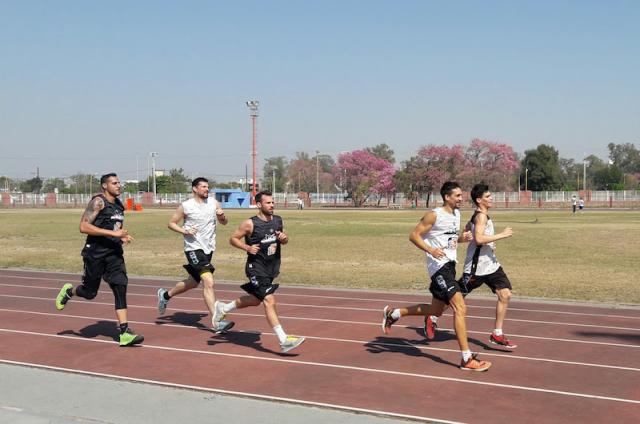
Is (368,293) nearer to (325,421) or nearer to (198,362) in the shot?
(198,362)

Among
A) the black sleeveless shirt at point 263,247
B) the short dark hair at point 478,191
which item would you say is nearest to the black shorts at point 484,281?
the short dark hair at point 478,191

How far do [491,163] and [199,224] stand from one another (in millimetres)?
90366

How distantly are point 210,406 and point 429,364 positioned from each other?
2.66 meters

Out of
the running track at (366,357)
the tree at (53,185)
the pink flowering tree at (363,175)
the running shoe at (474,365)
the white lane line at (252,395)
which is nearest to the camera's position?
the white lane line at (252,395)

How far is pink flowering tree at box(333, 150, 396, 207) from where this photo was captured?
334ft

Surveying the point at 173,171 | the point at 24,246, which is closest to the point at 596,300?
the point at 24,246

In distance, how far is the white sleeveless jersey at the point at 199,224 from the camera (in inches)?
372

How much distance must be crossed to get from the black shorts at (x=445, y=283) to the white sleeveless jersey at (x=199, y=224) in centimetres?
329

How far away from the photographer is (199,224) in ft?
31.1

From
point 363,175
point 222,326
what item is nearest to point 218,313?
point 222,326

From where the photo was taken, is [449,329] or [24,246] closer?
[449,329]

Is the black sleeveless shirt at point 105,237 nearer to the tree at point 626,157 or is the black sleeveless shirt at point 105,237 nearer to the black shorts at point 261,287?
the black shorts at point 261,287

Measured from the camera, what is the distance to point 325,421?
5.51m

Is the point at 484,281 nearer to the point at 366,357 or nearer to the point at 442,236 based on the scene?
the point at 442,236
